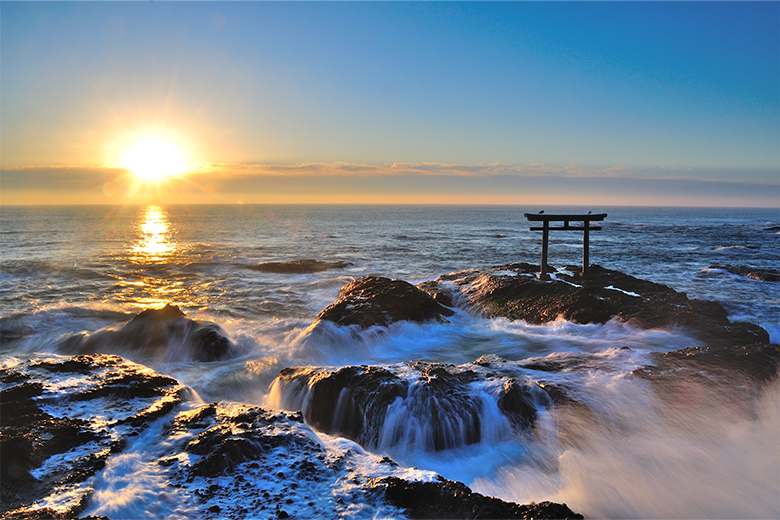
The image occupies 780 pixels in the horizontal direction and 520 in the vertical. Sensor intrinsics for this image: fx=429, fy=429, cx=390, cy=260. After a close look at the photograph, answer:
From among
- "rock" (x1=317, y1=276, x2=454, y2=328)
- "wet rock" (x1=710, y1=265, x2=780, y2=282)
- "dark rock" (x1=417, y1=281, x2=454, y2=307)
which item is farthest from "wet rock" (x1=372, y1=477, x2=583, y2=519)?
"wet rock" (x1=710, y1=265, x2=780, y2=282)

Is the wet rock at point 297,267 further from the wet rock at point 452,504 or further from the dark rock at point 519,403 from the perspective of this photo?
the wet rock at point 452,504

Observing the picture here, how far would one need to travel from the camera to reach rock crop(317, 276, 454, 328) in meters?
12.8

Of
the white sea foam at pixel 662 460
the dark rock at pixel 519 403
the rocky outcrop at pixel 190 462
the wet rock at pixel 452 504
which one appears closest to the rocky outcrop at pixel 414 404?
the dark rock at pixel 519 403

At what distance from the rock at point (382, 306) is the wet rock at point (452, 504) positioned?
25.7 feet

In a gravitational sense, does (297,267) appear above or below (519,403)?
below

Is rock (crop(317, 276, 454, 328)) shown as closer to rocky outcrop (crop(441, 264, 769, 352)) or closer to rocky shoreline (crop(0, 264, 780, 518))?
rocky shoreline (crop(0, 264, 780, 518))

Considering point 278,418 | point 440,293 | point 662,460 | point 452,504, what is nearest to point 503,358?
point 662,460

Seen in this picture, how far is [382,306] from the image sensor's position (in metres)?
13.5

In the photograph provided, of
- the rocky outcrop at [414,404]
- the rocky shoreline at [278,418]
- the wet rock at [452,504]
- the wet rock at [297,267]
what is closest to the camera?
the wet rock at [452,504]

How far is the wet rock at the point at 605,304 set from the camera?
36.3 ft

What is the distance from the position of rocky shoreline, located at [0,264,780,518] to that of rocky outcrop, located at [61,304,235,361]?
0.04m

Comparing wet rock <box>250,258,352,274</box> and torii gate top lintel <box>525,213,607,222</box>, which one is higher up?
torii gate top lintel <box>525,213,607,222</box>

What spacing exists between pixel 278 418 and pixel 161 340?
6.79 metres

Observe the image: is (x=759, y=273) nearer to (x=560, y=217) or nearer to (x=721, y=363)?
(x=560, y=217)
